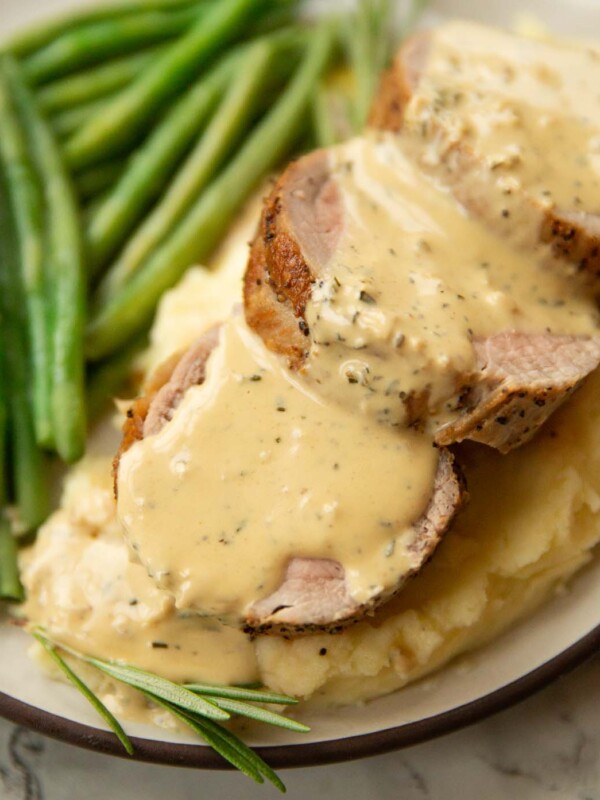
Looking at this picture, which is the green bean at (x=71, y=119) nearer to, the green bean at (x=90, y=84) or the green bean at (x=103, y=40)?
the green bean at (x=90, y=84)

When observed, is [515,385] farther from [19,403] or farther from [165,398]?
[19,403]

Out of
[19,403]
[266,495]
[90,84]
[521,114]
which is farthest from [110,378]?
[521,114]

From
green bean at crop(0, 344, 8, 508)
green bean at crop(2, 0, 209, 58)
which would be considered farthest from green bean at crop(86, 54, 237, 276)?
green bean at crop(0, 344, 8, 508)

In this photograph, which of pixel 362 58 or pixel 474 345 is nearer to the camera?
pixel 474 345

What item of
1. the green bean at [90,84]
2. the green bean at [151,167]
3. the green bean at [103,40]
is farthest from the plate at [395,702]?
the green bean at [103,40]

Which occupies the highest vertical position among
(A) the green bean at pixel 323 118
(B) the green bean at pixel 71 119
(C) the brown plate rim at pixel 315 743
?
(A) the green bean at pixel 323 118

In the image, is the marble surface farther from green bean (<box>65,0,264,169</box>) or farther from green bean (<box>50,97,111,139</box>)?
green bean (<box>50,97,111,139</box>)
